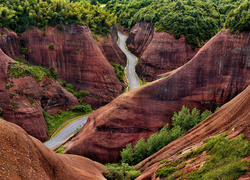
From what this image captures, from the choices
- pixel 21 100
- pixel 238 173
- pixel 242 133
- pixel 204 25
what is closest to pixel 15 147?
pixel 238 173

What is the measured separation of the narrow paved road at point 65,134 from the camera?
38.9 metres

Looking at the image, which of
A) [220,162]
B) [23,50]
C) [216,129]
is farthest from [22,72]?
[220,162]

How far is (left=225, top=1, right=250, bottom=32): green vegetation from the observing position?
28.8 meters

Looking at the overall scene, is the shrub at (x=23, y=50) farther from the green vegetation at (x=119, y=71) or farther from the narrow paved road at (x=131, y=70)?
the narrow paved road at (x=131, y=70)

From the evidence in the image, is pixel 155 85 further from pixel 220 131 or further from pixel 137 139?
pixel 220 131

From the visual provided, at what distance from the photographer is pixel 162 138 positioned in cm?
2769

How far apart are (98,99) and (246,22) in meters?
33.7

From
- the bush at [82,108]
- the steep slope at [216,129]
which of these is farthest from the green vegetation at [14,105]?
the steep slope at [216,129]

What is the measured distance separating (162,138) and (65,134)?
68.1 ft

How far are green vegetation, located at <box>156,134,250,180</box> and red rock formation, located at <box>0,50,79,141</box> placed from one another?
26.9 meters

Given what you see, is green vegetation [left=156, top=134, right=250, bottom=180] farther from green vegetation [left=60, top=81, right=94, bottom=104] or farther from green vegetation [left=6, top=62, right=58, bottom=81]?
green vegetation [left=60, top=81, right=94, bottom=104]

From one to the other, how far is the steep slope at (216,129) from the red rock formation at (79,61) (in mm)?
30378

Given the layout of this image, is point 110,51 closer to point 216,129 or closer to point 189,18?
point 189,18

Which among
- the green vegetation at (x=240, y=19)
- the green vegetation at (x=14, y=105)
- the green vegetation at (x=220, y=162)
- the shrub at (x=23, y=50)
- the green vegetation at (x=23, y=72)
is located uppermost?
the green vegetation at (x=240, y=19)
